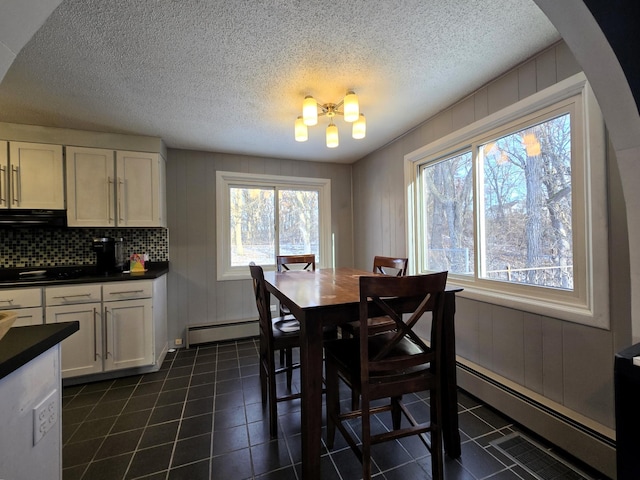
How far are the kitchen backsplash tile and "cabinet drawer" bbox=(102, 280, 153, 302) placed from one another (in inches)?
25.6

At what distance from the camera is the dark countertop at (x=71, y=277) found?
2.22 meters

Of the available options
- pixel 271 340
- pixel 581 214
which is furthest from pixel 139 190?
pixel 581 214

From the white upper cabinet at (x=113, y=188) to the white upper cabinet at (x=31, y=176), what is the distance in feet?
0.31

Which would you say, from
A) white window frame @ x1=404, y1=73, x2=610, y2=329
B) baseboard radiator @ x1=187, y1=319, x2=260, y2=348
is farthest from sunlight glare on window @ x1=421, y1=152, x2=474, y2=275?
baseboard radiator @ x1=187, y1=319, x2=260, y2=348

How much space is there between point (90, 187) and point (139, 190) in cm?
41

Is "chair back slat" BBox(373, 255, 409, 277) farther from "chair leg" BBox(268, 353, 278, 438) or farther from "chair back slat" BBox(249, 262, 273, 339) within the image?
"chair leg" BBox(268, 353, 278, 438)

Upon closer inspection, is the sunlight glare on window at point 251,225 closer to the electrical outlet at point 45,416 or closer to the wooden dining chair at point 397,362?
the wooden dining chair at point 397,362

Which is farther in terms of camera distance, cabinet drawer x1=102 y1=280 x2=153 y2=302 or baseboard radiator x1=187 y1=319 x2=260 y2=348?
baseboard radiator x1=187 y1=319 x2=260 y2=348

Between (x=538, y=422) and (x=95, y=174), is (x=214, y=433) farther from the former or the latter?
(x=95, y=174)

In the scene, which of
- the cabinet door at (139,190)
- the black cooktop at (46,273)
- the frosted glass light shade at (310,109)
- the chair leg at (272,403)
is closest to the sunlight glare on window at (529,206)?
the frosted glass light shade at (310,109)

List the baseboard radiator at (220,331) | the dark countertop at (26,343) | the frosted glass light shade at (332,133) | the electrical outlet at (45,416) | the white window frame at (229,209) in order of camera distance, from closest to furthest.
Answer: the dark countertop at (26,343) → the electrical outlet at (45,416) → the frosted glass light shade at (332,133) → the baseboard radiator at (220,331) → the white window frame at (229,209)

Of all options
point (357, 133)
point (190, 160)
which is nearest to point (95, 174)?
point (190, 160)

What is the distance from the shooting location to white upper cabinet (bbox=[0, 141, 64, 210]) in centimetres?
244

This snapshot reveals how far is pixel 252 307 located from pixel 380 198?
7.14 ft
